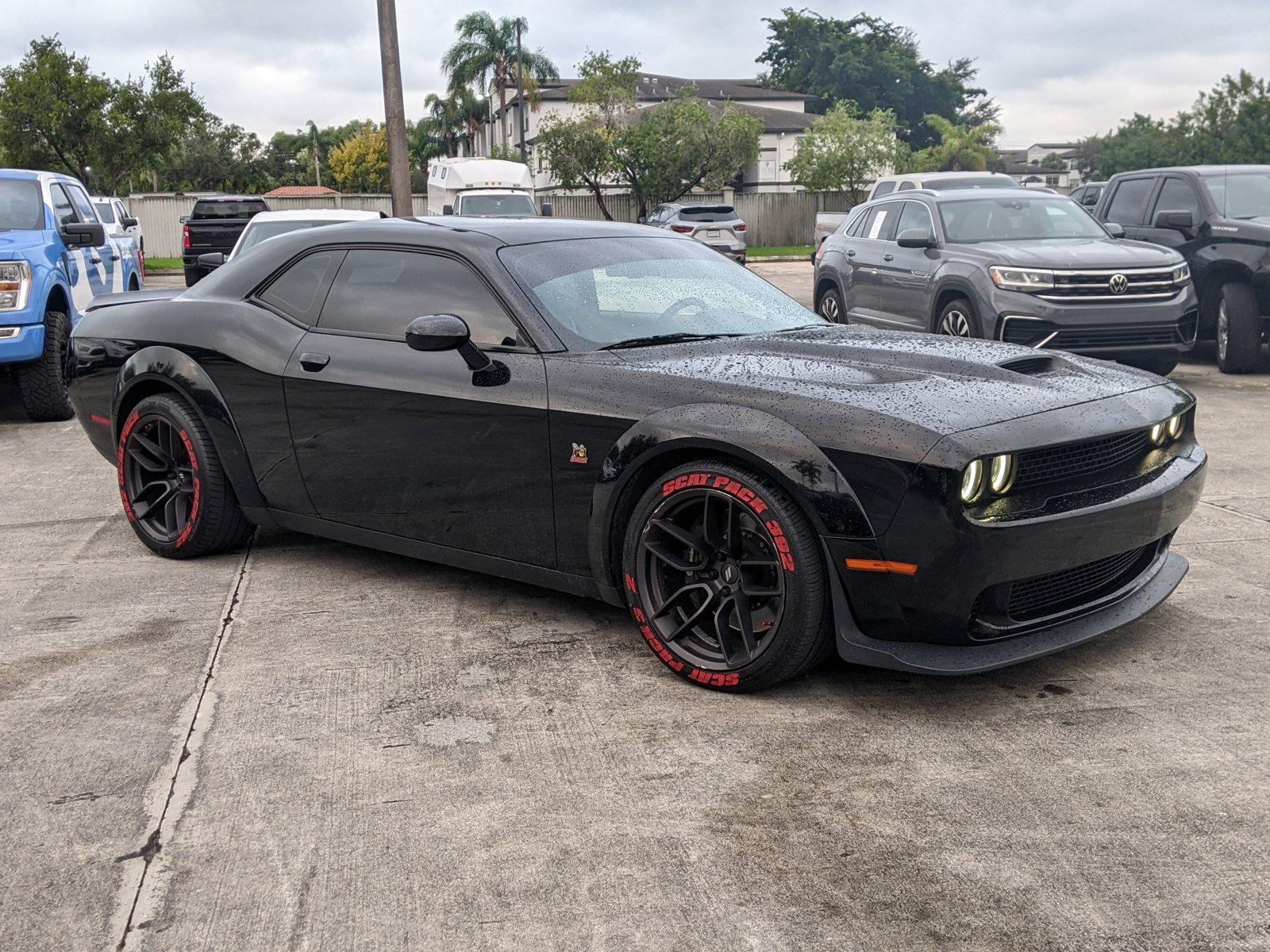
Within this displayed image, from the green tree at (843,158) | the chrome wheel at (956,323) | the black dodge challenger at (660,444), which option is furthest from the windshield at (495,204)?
the green tree at (843,158)

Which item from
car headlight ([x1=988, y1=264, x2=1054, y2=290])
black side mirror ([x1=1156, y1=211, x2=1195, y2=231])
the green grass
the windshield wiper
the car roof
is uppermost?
the car roof

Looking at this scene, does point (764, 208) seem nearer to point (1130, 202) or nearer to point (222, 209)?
point (222, 209)

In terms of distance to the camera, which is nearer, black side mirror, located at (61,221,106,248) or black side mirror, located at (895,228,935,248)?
black side mirror, located at (61,221,106,248)

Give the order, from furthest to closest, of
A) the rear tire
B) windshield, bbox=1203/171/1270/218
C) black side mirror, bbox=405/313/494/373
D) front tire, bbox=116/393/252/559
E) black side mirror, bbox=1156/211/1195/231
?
1. the rear tire
2. black side mirror, bbox=1156/211/1195/231
3. windshield, bbox=1203/171/1270/218
4. front tire, bbox=116/393/252/559
5. black side mirror, bbox=405/313/494/373

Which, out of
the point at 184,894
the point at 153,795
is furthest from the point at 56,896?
the point at 153,795

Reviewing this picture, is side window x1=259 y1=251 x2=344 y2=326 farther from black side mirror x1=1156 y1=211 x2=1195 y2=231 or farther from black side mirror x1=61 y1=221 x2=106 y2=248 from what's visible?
black side mirror x1=1156 y1=211 x2=1195 y2=231

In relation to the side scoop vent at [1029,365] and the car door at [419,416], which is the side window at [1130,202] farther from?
the car door at [419,416]

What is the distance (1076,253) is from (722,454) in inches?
282

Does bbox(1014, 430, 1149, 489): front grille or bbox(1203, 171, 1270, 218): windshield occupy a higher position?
bbox(1203, 171, 1270, 218): windshield

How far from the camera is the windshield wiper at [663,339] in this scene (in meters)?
4.32

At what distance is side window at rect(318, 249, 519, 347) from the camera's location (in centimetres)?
450

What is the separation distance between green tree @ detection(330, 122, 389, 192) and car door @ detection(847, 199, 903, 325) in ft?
211

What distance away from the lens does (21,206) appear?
404 inches

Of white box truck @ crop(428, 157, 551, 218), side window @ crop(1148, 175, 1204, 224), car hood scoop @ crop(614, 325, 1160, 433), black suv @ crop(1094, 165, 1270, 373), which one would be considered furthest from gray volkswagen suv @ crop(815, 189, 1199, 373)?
white box truck @ crop(428, 157, 551, 218)
